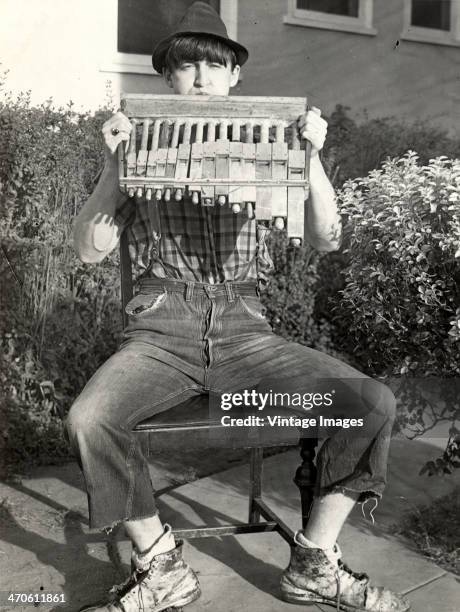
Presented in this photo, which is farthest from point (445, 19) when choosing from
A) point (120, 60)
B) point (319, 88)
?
point (120, 60)

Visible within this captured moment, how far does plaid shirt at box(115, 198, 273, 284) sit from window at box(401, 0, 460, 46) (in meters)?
7.52

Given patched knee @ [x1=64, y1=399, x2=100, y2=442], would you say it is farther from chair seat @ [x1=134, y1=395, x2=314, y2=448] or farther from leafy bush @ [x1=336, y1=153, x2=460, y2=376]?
leafy bush @ [x1=336, y1=153, x2=460, y2=376]

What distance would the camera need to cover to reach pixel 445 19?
32.2 ft

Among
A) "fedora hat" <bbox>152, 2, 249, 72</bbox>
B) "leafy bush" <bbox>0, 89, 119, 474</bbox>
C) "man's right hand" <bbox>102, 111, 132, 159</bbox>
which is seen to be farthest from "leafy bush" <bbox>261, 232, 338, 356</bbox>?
"man's right hand" <bbox>102, 111, 132, 159</bbox>

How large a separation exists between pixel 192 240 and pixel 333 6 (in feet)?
23.1

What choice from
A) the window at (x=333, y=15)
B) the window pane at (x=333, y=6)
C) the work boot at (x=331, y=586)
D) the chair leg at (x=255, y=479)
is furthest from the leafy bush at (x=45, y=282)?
the window pane at (x=333, y=6)

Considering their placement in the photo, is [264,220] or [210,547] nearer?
[264,220]

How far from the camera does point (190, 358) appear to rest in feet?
8.79

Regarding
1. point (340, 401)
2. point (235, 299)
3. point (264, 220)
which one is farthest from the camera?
point (235, 299)

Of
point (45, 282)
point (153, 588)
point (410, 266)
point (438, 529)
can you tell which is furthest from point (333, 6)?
point (153, 588)

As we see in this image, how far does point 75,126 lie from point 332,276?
6.62 ft

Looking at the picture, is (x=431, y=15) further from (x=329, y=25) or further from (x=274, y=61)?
(x=274, y=61)

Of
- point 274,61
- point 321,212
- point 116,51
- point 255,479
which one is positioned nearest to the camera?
point 321,212

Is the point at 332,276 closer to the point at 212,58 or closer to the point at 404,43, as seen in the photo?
the point at 212,58
